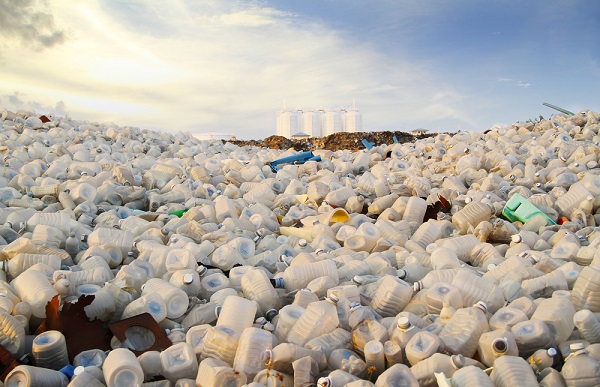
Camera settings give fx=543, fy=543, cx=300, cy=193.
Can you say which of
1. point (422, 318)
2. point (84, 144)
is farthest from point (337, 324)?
point (84, 144)

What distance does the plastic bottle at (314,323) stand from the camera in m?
2.18

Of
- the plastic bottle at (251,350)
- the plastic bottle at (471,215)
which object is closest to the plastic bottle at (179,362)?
the plastic bottle at (251,350)

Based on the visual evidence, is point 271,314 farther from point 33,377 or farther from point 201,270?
point 33,377

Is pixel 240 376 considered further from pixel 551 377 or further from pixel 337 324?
pixel 551 377

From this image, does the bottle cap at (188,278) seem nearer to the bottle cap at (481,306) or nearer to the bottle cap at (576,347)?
the bottle cap at (481,306)

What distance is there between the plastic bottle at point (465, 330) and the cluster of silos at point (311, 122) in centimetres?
1891

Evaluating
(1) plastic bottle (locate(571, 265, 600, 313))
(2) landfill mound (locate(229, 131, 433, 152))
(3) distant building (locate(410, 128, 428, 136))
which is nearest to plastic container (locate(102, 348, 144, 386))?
(1) plastic bottle (locate(571, 265, 600, 313))

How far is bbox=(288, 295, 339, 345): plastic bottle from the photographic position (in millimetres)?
2184

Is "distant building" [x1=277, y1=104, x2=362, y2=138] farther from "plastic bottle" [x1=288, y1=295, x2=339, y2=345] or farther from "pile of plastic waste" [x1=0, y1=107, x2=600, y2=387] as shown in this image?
"plastic bottle" [x1=288, y1=295, x2=339, y2=345]

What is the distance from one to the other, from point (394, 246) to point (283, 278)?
1028mm

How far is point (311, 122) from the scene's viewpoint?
21.4 m

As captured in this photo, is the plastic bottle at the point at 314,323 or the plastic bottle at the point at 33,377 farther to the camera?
the plastic bottle at the point at 314,323

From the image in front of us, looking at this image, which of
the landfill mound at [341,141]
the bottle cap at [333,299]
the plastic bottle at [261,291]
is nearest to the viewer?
the bottle cap at [333,299]

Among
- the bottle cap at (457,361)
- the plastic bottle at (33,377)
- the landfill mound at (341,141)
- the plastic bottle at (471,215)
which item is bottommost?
the plastic bottle at (33,377)
